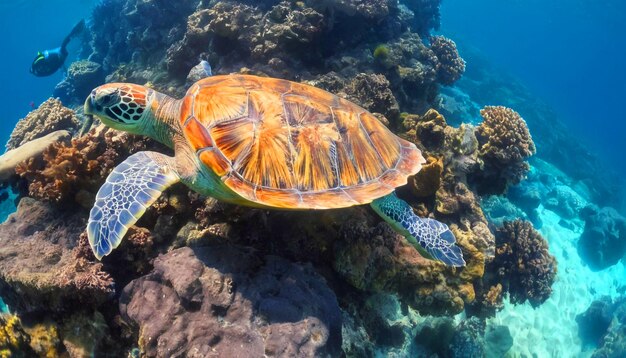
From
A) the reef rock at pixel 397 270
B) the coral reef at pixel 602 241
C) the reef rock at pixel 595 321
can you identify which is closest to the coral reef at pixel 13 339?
the reef rock at pixel 397 270

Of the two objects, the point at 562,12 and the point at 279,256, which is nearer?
the point at 279,256

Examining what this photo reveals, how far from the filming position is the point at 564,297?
312 inches

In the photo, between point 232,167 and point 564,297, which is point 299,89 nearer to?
point 232,167

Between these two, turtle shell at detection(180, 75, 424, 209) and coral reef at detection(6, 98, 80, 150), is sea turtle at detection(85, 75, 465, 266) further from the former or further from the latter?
coral reef at detection(6, 98, 80, 150)

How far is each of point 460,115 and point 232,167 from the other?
12116 mm

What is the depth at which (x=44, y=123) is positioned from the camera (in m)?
6.38

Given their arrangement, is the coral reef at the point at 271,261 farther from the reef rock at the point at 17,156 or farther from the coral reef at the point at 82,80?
the coral reef at the point at 82,80

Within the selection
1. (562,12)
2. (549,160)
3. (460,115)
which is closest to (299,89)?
(460,115)

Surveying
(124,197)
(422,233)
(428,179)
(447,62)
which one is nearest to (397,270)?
(422,233)

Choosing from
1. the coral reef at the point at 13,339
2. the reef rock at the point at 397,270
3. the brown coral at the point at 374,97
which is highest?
the brown coral at the point at 374,97

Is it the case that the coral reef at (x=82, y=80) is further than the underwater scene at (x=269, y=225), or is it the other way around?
the coral reef at (x=82, y=80)

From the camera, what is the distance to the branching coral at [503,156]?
5391mm

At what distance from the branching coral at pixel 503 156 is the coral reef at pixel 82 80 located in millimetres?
12188

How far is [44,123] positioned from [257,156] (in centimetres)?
564
